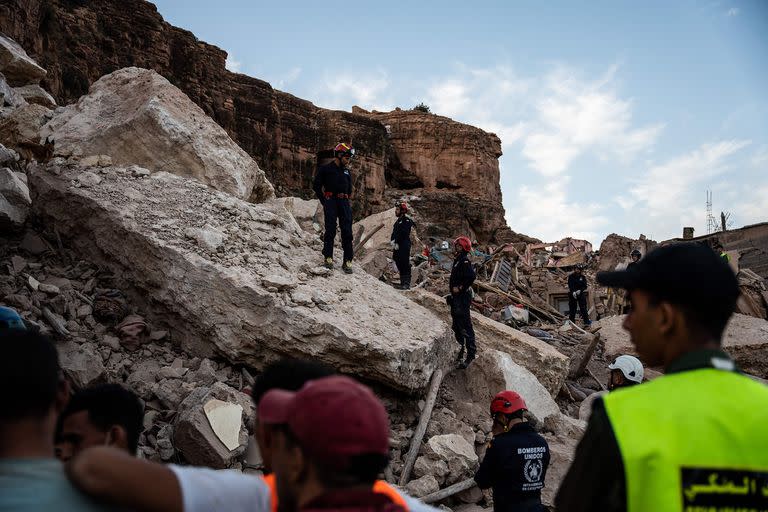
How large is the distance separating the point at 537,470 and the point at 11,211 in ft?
18.5

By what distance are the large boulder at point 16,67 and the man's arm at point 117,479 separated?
11220 mm

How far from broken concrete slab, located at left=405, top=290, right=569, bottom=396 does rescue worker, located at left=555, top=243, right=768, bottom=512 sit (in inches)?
235

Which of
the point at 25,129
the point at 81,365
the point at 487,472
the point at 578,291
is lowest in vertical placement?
the point at 487,472

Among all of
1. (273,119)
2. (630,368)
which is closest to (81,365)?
(630,368)

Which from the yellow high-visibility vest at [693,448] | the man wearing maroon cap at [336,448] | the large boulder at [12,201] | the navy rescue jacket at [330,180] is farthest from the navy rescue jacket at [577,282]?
the man wearing maroon cap at [336,448]

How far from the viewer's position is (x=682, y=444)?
106 centimetres

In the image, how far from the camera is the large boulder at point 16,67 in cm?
973

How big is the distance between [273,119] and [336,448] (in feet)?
89.7

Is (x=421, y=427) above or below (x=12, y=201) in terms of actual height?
below

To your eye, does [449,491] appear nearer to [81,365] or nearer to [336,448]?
[81,365]

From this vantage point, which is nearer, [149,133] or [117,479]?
[117,479]

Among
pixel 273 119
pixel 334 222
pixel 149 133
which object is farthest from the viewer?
pixel 273 119

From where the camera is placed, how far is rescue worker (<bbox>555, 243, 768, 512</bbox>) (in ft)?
3.47

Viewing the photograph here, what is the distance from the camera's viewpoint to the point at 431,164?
3703 cm
